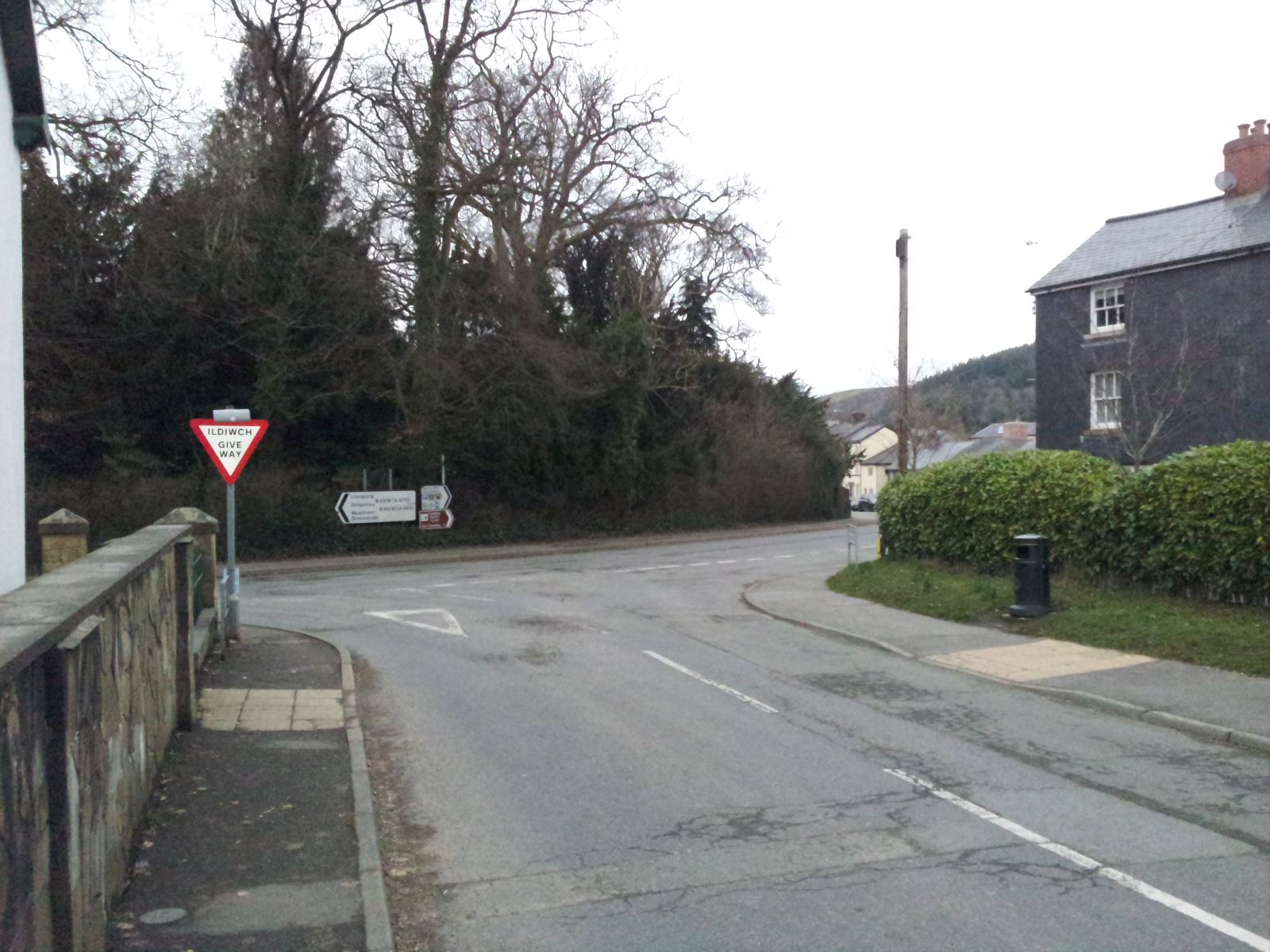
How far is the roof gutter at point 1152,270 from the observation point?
25594 mm

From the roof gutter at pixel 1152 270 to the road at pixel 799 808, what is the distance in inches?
655

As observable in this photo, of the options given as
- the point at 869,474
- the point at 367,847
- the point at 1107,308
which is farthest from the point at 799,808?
the point at 869,474

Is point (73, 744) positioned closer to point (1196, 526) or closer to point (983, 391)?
point (1196, 526)

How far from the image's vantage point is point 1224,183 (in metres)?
27.9

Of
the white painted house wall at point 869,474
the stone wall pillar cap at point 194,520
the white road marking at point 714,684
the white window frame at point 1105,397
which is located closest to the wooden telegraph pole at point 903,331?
the white window frame at point 1105,397

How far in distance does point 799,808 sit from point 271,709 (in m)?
5.31

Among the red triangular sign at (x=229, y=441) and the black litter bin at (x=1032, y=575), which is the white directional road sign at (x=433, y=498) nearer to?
the red triangular sign at (x=229, y=441)

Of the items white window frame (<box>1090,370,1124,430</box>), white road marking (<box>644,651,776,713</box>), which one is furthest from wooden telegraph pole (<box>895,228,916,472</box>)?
white road marking (<box>644,651,776,713</box>)

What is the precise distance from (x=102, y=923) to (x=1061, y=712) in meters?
8.44

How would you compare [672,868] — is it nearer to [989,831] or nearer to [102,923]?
[989,831]

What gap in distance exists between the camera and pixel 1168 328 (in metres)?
26.9

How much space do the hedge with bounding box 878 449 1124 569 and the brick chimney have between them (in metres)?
12.5

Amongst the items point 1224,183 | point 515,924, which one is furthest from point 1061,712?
point 1224,183

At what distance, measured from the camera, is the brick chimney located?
27.2 meters
